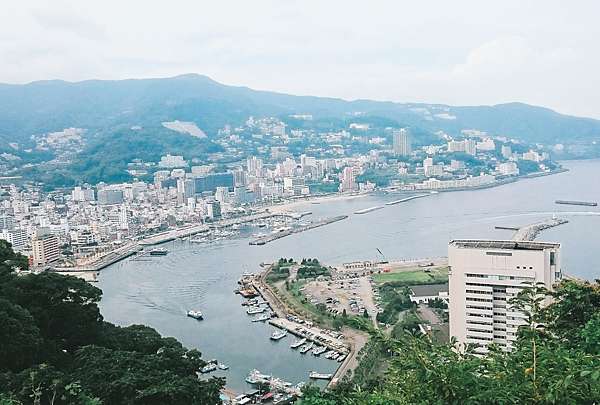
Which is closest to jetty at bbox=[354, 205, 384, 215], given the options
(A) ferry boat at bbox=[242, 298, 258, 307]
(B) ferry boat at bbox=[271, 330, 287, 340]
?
(A) ferry boat at bbox=[242, 298, 258, 307]

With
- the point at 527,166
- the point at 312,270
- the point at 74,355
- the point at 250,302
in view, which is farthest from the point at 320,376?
the point at 527,166

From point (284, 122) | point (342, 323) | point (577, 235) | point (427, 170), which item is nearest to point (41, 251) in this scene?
point (342, 323)

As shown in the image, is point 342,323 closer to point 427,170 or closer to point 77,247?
point 77,247

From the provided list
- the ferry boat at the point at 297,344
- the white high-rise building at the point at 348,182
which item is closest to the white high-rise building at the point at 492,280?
the ferry boat at the point at 297,344

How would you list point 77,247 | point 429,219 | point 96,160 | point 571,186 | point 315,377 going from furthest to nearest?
point 96,160, point 571,186, point 429,219, point 77,247, point 315,377

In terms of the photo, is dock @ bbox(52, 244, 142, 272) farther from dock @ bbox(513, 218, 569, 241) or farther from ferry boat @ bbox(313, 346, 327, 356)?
dock @ bbox(513, 218, 569, 241)

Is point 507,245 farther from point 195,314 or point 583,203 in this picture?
point 583,203
